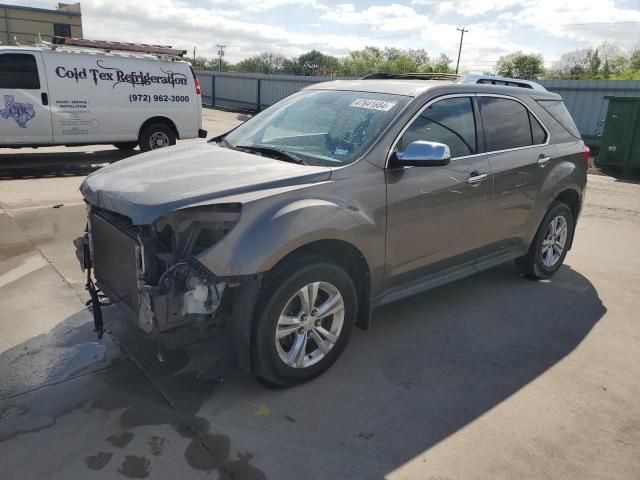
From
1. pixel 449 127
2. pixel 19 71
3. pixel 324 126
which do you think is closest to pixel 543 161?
pixel 449 127

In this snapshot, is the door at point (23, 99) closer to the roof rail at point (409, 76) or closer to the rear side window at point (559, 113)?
the roof rail at point (409, 76)

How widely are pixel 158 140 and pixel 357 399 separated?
9.78 meters

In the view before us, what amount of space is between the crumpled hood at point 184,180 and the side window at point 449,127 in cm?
80

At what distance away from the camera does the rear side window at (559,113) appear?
482 centimetres

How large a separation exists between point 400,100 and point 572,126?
2.50 meters

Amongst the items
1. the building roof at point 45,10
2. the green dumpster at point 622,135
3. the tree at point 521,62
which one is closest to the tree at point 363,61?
the tree at point 521,62

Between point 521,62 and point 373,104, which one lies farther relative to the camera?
point 521,62

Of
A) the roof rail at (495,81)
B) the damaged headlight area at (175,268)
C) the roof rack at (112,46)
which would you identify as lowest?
the damaged headlight area at (175,268)

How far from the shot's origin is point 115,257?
122 inches

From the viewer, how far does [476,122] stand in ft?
13.3

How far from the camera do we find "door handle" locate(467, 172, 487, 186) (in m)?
3.88

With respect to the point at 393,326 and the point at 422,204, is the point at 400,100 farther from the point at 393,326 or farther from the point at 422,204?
the point at 393,326

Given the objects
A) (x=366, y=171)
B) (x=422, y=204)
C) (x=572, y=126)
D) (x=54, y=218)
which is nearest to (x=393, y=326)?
(x=422, y=204)

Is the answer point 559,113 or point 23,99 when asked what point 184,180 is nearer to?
point 559,113
